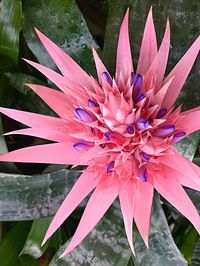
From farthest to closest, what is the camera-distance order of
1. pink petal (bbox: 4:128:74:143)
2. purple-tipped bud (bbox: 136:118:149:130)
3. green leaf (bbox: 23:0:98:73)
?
green leaf (bbox: 23:0:98:73) < pink petal (bbox: 4:128:74:143) < purple-tipped bud (bbox: 136:118:149:130)

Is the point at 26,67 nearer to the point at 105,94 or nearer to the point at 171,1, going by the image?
the point at 171,1

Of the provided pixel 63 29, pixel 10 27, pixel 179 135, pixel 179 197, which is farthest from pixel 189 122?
→ pixel 10 27

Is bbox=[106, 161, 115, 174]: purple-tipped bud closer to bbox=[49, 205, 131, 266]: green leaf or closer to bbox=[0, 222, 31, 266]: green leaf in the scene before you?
bbox=[49, 205, 131, 266]: green leaf

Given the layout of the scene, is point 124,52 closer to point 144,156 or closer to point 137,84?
point 137,84

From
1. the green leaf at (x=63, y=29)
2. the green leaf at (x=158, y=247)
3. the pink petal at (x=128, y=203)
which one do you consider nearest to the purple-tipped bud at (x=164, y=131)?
the pink petal at (x=128, y=203)

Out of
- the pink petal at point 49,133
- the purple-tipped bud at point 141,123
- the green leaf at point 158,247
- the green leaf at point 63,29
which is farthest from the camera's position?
the green leaf at point 63,29

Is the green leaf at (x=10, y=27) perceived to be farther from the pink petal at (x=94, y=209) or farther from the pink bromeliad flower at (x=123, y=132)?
the pink petal at (x=94, y=209)

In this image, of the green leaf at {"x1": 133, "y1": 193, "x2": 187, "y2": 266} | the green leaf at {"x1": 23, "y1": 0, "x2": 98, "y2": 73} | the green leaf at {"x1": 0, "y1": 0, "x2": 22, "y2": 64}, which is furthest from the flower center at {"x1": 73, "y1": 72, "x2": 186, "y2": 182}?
the green leaf at {"x1": 0, "y1": 0, "x2": 22, "y2": 64}
